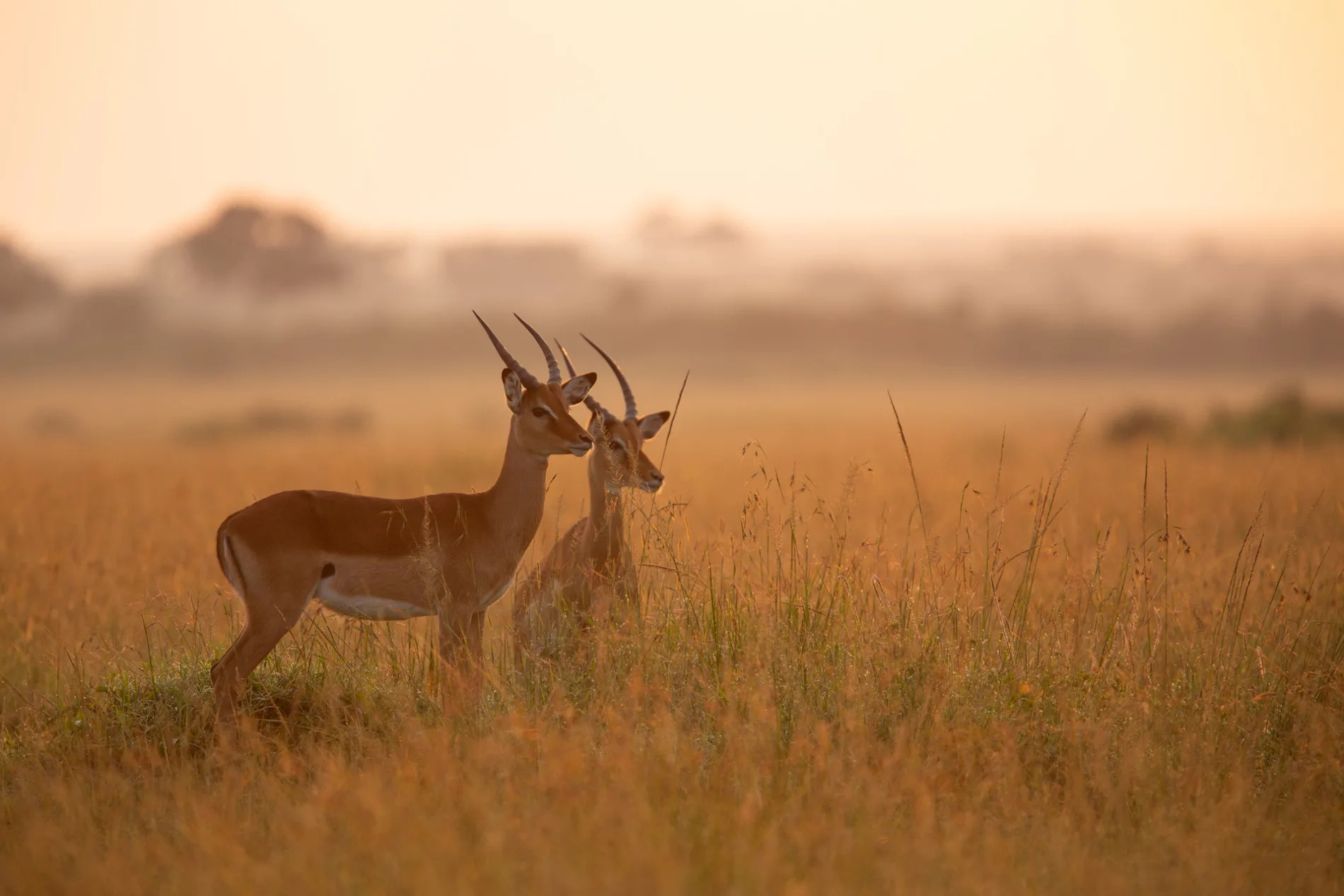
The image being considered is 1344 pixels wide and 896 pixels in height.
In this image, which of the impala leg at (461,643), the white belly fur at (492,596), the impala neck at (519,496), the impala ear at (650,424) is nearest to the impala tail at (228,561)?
the impala leg at (461,643)

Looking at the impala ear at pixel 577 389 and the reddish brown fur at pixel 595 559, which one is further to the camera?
the impala ear at pixel 577 389

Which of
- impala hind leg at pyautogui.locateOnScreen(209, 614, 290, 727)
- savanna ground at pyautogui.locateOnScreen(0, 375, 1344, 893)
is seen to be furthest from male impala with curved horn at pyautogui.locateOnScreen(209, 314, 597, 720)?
savanna ground at pyautogui.locateOnScreen(0, 375, 1344, 893)

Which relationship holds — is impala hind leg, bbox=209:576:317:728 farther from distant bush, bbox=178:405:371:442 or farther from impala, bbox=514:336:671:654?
distant bush, bbox=178:405:371:442

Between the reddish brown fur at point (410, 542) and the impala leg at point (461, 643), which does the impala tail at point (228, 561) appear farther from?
the impala leg at point (461, 643)

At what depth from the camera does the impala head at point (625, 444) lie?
8008 mm

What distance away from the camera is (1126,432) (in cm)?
2602

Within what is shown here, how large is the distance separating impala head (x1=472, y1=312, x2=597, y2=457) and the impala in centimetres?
15

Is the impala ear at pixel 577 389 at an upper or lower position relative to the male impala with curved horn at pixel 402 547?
upper

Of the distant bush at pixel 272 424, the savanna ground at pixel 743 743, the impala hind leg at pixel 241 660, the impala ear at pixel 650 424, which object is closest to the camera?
the savanna ground at pixel 743 743

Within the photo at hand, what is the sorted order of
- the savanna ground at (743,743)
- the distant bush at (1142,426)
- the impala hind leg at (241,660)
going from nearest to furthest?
the savanna ground at (743,743)
the impala hind leg at (241,660)
the distant bush at (1142,426)

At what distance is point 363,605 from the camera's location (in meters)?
6.97

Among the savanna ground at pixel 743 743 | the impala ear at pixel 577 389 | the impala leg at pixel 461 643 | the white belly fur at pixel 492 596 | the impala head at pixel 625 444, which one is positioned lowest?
the savanna ground at pixel 743 743

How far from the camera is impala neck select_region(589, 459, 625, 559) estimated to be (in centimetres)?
815

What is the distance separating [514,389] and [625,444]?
100 centimetres
